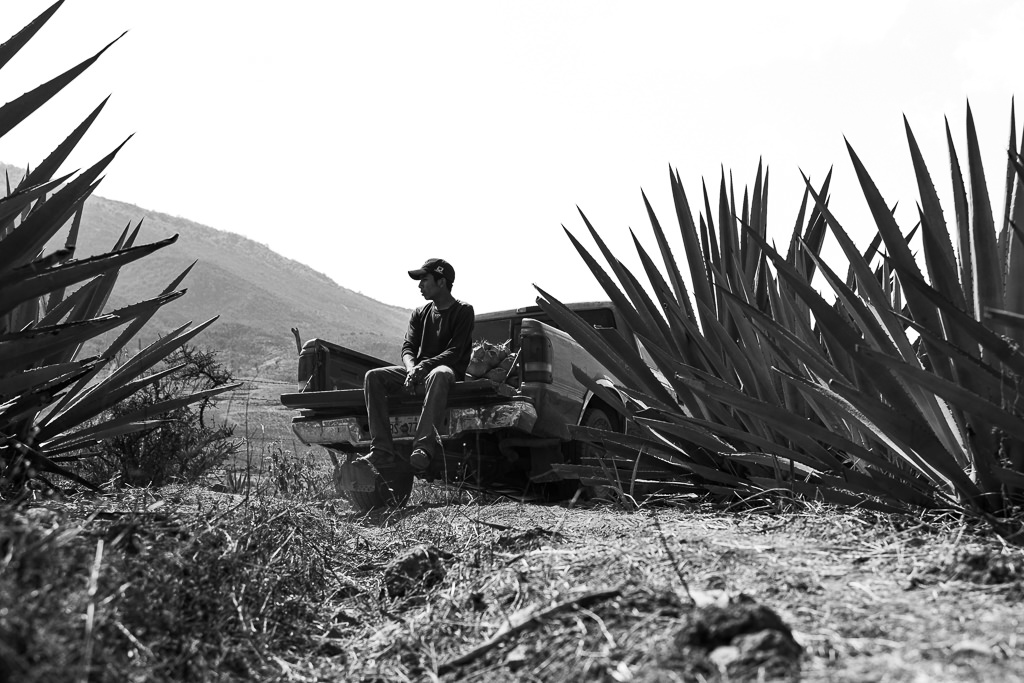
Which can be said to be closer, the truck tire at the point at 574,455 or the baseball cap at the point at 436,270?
the baseball cap at the point at 436,270

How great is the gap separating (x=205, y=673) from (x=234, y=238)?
12837 centimetres

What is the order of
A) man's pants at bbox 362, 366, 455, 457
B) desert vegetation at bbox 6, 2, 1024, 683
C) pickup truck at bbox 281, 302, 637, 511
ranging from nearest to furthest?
desert vegetation at bbox 6, 2, 1024, 683, man's pants at bbox 362, 366, 455, 457, pickup truck at bbox 281, 302, 637, 511

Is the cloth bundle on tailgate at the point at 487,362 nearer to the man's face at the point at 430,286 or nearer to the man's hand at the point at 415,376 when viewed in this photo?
the man's face at the point at 430,286

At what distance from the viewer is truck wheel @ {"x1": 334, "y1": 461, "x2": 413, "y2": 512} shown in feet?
19.0

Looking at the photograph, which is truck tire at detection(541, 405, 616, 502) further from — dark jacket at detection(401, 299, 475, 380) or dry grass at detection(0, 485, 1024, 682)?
dry grass at detection(0, 485, 1024, 682)

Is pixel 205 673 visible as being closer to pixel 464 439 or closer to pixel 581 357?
pixel 464 439

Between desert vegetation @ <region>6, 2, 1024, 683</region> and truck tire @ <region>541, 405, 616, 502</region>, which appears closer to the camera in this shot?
desert vegetation @ <region>6, 2, 1024, 683</region>

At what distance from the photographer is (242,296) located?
86125mm

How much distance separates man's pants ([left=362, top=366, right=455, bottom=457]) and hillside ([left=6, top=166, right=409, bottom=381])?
30.9 metres

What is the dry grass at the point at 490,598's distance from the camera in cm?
186

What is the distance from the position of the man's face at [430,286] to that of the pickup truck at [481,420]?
616mm

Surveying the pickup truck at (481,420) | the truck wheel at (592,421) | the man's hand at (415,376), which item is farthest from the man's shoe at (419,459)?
the truck wheel at (592,421)

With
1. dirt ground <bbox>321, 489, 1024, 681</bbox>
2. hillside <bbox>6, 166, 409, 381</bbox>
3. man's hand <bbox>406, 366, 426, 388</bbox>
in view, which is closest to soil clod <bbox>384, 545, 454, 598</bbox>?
dirt ground <bbox>321, 489, 1024, 681</bbox>

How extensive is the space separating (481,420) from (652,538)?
3352 millimetres
